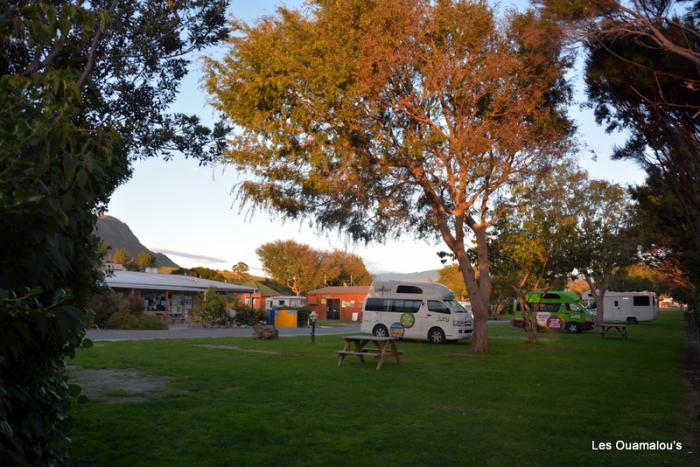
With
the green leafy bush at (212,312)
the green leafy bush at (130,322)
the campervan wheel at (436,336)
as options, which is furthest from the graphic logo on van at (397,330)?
the green leafy bush at (130,322)

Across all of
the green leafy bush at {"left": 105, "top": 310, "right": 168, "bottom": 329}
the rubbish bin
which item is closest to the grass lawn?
the green leafy bush at {"left": 105, "top": 310, "right": 168, "bottom": 329}

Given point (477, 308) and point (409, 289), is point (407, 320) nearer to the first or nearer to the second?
point (409, 289)

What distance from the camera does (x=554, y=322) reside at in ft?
131

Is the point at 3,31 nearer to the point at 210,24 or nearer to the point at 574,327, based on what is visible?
the point at 210,24

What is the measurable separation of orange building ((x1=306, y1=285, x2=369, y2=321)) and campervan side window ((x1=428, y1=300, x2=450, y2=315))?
99.3 feet

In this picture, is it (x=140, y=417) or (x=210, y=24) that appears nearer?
(x=140, y=417)

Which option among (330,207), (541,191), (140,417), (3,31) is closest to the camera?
(3,31)

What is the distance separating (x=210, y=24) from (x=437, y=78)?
9.70 metres

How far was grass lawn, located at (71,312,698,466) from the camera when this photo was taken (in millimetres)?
6727

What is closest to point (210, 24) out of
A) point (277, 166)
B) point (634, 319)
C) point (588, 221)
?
point (277, 166)

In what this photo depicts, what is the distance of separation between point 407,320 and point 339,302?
32121 millimetres

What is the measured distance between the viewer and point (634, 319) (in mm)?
57125

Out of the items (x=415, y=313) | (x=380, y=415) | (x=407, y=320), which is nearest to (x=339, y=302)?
(x=407, y=320)

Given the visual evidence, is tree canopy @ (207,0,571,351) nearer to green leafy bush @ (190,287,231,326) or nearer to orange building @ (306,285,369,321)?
green leafy bush @ (190,287,231,326)
